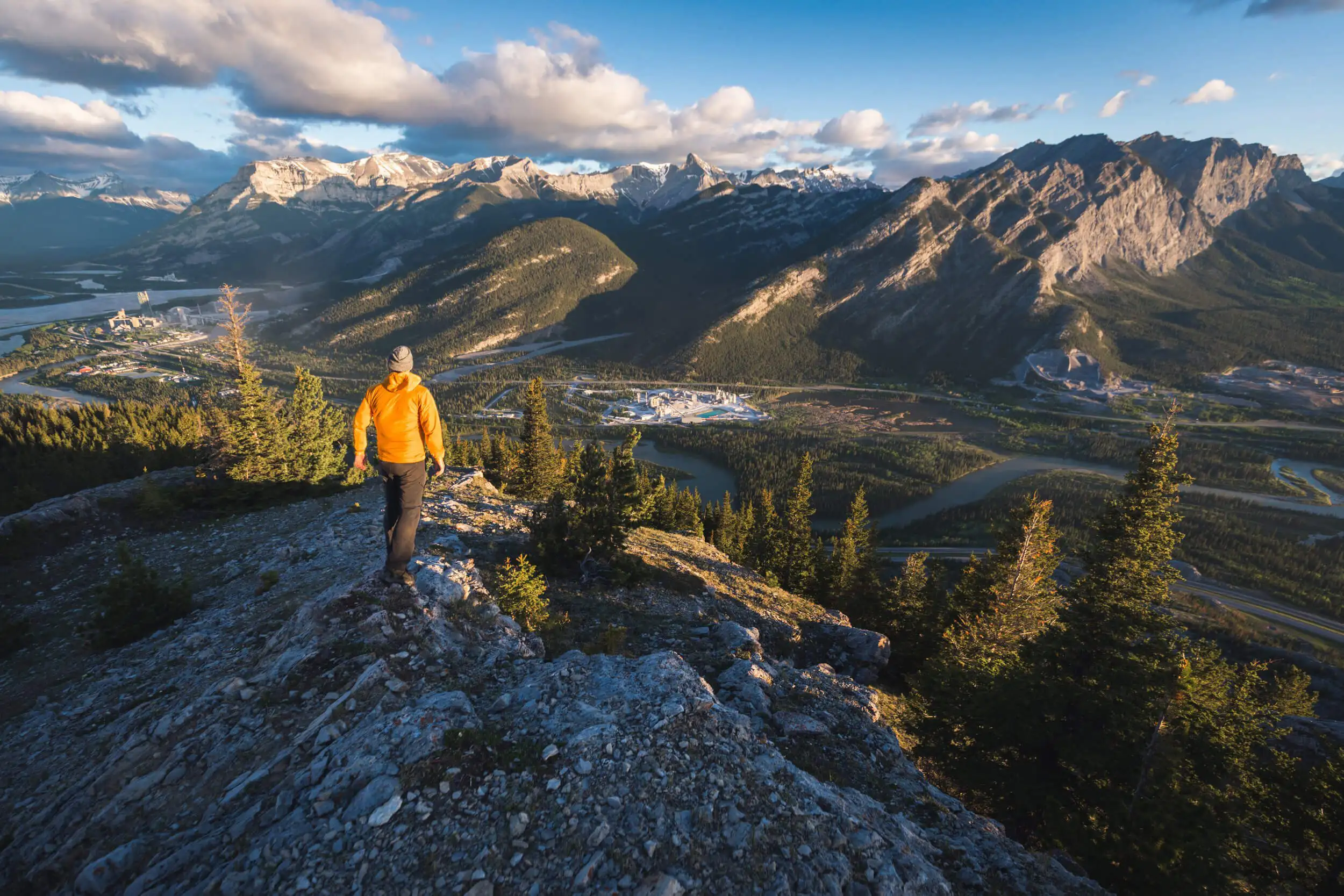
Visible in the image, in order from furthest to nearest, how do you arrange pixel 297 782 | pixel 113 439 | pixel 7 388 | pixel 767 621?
pixel 7 388 → pixel 113 439 → pixel 767 621 → pixel 297 782

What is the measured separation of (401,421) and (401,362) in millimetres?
1266

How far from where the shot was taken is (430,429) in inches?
459

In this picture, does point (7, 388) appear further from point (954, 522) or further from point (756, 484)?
point (954, 522)

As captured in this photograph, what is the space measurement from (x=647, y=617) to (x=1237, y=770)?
16.6 m

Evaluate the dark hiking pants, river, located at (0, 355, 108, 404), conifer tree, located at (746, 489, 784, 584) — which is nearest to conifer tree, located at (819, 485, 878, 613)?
conifer tree, located at (746, 489, 784, 584)

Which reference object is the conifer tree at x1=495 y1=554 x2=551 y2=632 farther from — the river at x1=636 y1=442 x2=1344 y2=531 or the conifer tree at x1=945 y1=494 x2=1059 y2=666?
the river at x1=636 y1=442 x2=1344 y2=531

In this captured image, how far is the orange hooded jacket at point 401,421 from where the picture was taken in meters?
11.0

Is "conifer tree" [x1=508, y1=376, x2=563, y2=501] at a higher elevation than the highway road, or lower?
higher

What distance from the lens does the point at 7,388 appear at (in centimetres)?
18325

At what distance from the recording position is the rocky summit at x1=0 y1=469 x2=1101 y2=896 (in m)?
6.96

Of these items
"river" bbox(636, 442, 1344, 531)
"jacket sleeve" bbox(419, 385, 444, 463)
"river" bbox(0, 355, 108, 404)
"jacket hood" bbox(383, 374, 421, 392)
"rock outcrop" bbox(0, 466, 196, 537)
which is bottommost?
"river" bbox(636, 442, 1344, 531)

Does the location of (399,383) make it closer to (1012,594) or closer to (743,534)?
(1012,594)

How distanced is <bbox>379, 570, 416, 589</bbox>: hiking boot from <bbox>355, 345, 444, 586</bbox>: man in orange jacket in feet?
2.19

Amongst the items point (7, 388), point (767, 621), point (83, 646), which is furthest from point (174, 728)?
point (7, 388)
